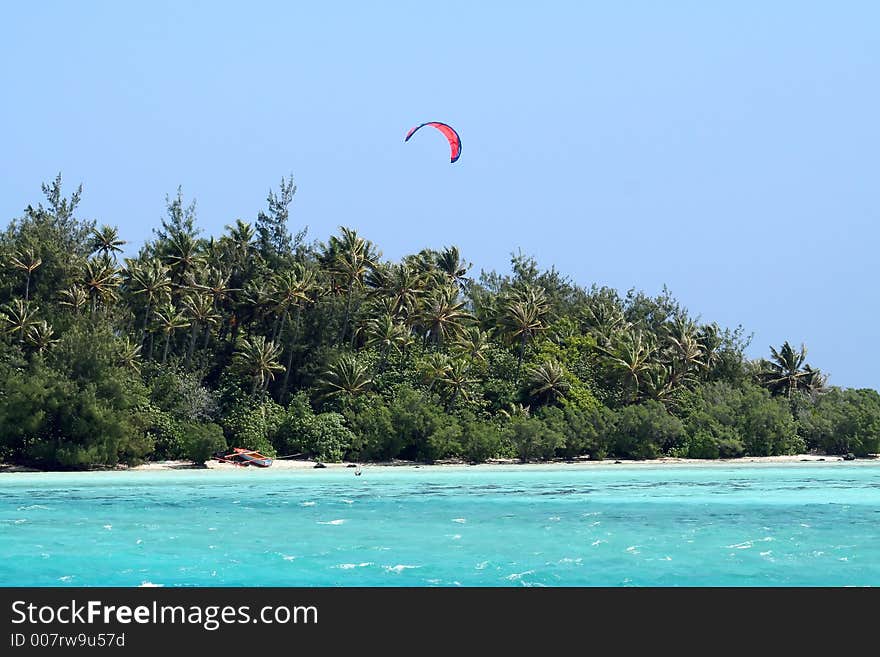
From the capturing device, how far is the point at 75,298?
74.1 metres

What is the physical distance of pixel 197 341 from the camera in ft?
276

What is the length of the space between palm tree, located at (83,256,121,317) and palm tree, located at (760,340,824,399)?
180 ft

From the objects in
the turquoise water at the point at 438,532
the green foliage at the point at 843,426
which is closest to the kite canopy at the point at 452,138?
the turquoise water at the point at 438,532

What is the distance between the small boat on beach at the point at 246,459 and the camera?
67938mm

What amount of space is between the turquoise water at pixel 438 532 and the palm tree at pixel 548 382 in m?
24.9

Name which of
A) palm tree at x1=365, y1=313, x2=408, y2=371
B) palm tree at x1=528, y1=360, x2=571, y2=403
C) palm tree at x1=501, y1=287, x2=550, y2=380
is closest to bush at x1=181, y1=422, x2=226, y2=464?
palm tree at x1=365, y1=313, x2=408, y2=371

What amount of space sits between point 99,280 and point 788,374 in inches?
2266

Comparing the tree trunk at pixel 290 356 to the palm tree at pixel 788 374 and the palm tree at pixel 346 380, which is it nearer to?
the palm tree at pixel 346 380

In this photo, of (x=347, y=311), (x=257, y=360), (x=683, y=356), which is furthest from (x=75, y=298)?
(x=683, y=356)

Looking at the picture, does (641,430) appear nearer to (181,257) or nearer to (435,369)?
(435,369)

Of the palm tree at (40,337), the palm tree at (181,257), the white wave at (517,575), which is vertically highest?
the palm tree at (181,257)

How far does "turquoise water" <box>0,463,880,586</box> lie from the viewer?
22.4 m
